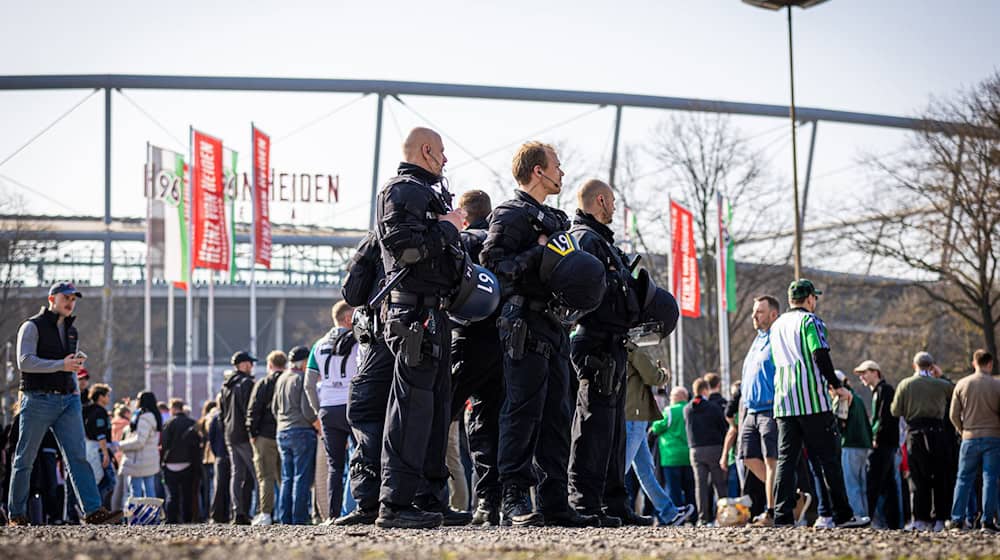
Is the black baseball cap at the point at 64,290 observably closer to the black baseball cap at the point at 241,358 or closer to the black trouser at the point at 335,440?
the black trouser at the point at 335,440

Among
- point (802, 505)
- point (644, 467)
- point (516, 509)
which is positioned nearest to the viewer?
point (516, 509)

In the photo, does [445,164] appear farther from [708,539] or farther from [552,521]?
[708,539]

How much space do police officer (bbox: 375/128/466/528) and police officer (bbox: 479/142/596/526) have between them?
0.50 meters

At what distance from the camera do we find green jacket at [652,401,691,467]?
15.9 meters

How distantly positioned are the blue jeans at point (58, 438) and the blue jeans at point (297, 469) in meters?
3.23

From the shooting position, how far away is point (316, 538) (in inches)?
241

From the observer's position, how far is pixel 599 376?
Result: 26.7 ft

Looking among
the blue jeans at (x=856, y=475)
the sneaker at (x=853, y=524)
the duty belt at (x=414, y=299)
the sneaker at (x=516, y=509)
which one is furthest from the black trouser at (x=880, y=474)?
the duty belt at (x=414, y=299)

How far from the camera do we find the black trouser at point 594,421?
8.09 meters

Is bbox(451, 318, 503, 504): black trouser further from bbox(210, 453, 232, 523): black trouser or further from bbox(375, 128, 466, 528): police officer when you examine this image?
bbox(210, 453, 232, 523): black trouser

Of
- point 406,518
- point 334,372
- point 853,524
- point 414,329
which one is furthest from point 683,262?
point 406,518

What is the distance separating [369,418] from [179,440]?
10673 mm

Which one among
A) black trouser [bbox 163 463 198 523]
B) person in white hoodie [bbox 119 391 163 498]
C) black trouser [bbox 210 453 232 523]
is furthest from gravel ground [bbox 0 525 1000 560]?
black trouser [bbox 163 463 198 523]

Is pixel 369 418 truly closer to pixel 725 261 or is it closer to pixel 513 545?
pixel 513 545
